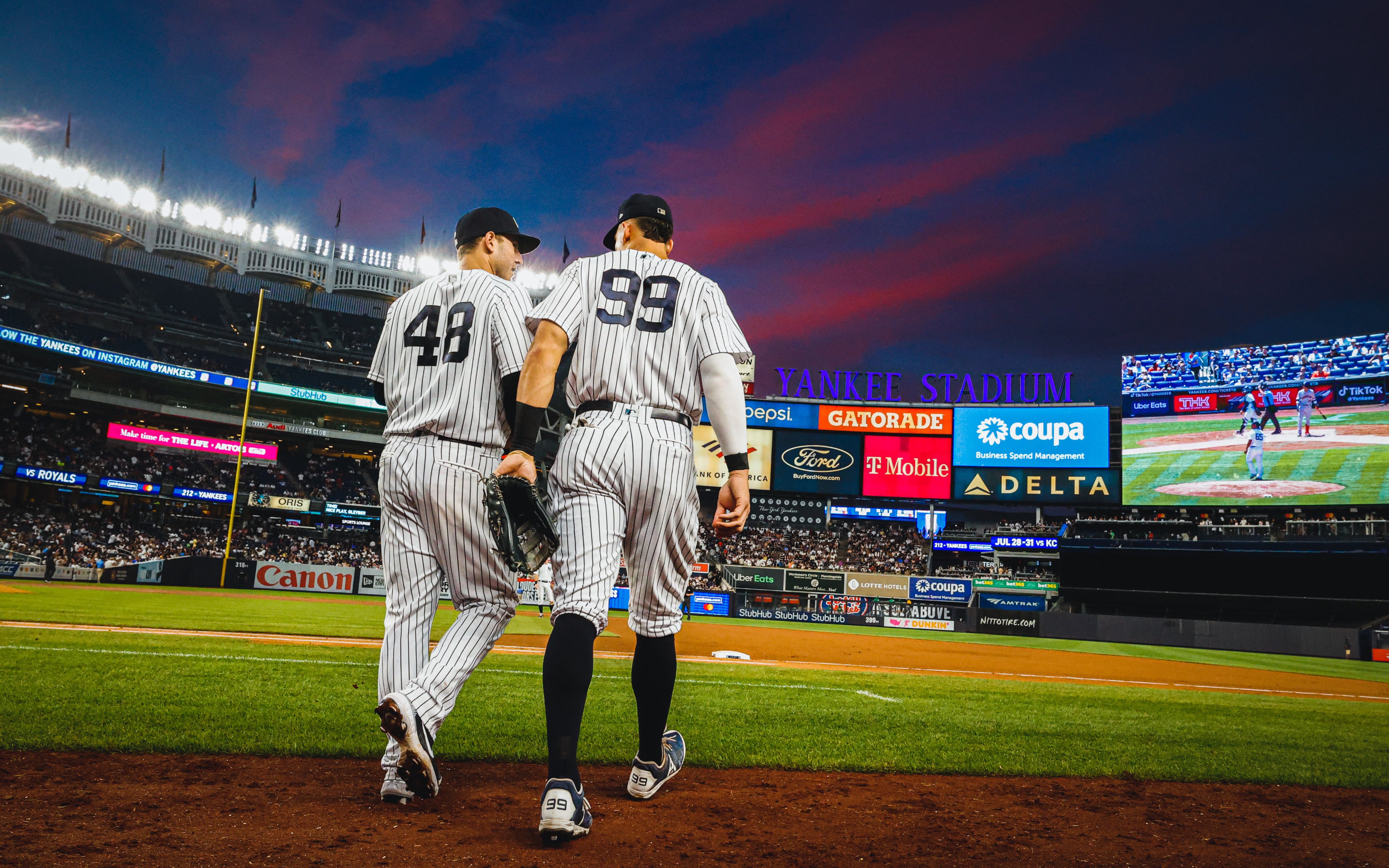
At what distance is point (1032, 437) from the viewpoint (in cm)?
3791

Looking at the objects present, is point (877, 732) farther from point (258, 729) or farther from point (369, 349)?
point (369, 349)

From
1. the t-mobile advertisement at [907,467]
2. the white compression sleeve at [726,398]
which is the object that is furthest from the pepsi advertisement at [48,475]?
the white compression sleeve at [726,398]

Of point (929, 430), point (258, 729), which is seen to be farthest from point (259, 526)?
point (258, 729)

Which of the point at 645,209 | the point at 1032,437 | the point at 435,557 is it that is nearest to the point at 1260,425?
the point at 1032,437

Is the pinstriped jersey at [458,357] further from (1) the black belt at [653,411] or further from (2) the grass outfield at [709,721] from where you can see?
(2) the grass outfield at [709,721]

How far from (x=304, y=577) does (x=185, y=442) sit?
43.5 feet

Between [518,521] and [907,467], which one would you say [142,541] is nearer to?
[907,467]

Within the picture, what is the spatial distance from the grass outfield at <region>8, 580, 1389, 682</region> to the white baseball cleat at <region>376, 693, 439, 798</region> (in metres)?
9.68

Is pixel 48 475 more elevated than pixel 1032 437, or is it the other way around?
→ pixel 1032 437

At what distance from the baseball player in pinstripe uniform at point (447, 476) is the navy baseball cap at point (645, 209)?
1.77ft

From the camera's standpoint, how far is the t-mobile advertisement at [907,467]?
38.9m

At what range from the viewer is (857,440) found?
4025 centimetres

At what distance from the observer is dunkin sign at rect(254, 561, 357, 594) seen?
2806 cm

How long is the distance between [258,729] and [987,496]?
37989 millimetres
